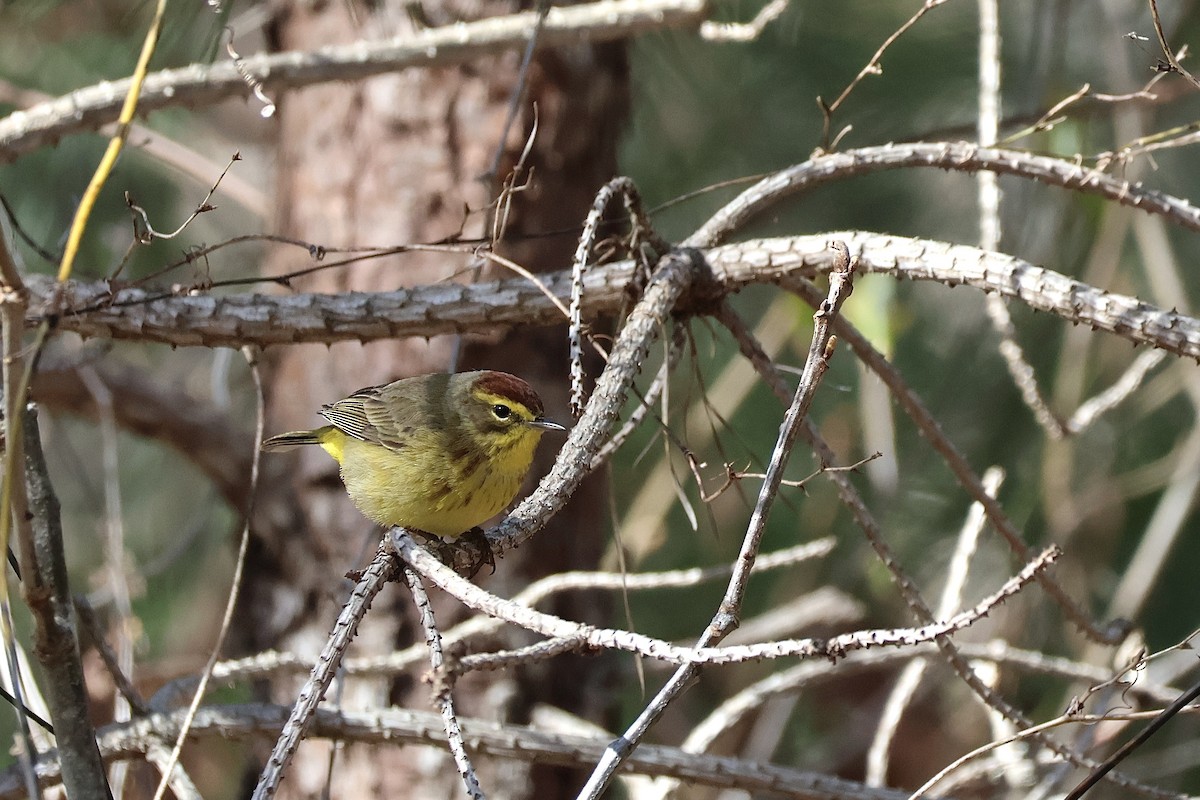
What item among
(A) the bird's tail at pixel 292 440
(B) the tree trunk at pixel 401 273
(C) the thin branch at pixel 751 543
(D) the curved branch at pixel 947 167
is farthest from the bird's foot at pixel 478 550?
(B) the tree trunk at pixel 401 273

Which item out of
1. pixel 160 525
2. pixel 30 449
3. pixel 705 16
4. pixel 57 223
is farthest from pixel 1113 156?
pixel 160 525

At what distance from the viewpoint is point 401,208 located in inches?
155

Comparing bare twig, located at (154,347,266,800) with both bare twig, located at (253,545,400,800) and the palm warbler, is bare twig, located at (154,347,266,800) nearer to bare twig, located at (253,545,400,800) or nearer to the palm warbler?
bare twig, located at (253,545,400,800)

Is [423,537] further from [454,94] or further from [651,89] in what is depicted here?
[651,89]

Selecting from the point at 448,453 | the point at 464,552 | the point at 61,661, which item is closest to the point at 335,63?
the point at 448,453

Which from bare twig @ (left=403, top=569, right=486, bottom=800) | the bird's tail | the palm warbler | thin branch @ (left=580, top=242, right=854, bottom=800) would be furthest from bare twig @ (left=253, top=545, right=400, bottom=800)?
the bird's tail

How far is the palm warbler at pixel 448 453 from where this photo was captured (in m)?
2.89

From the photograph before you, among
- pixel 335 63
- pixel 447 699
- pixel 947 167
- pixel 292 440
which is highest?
pixel 335 63

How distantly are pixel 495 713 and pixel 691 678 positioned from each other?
2.39 meters

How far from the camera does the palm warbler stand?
289 centimetres

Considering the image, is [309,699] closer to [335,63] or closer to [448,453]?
[448,453]

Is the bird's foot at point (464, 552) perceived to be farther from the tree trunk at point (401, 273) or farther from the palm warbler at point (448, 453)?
the tree trunk at point (401, 273)

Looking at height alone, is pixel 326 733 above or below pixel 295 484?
below

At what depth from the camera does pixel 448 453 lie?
2.93 metres
